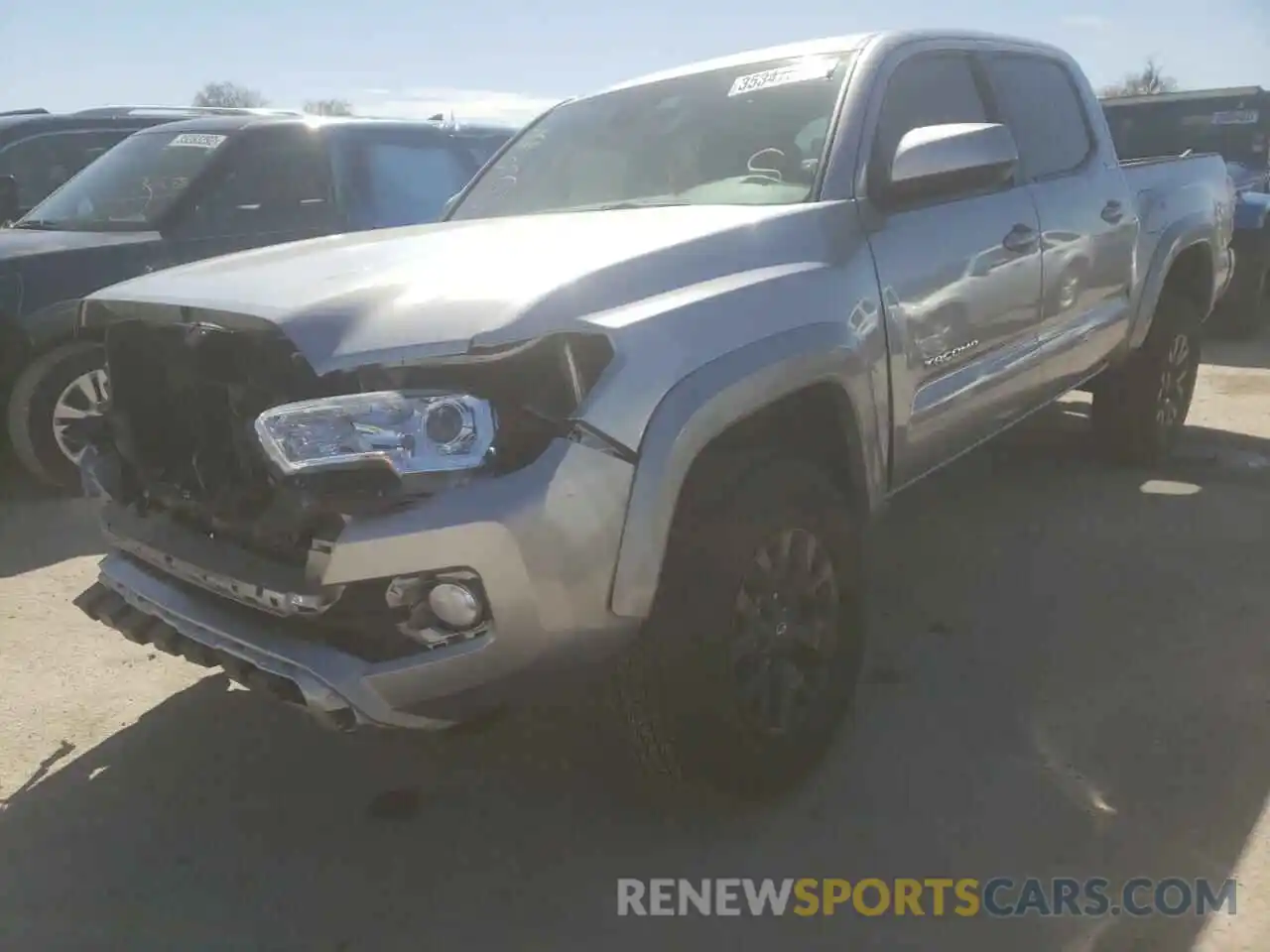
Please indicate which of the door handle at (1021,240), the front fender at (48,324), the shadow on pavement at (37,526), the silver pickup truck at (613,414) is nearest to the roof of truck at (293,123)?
the front fender at (48,324)

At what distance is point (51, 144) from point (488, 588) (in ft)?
24.5

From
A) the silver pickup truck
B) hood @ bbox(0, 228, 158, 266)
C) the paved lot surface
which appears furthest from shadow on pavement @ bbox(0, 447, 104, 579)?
the silver pickup truck

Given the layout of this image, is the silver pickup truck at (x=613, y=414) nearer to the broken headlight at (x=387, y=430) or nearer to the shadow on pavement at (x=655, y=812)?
the broken headlight at (x=387, y=430)

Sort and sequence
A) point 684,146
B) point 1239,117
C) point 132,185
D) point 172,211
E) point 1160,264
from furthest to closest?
point 1239,117
point 132,185
point 172,211
point 1160,264
point 684,146

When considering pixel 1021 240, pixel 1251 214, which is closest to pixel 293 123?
pixel 1021 240

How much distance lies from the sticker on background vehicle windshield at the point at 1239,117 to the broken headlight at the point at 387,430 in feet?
31.8

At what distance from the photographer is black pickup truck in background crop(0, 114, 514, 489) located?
500 cm

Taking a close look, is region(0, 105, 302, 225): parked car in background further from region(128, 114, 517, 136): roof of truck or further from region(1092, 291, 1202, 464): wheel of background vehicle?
region(1092, 291, 1202, 464): wheel of background vehicle

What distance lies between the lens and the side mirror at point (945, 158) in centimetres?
284

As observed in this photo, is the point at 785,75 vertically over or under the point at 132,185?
over

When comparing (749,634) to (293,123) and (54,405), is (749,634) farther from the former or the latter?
(293,123)

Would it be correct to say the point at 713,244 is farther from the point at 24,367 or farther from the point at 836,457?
the point at 24,367

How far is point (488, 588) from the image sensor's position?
201 cm

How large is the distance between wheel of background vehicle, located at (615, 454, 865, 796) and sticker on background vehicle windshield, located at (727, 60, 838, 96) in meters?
1.30
